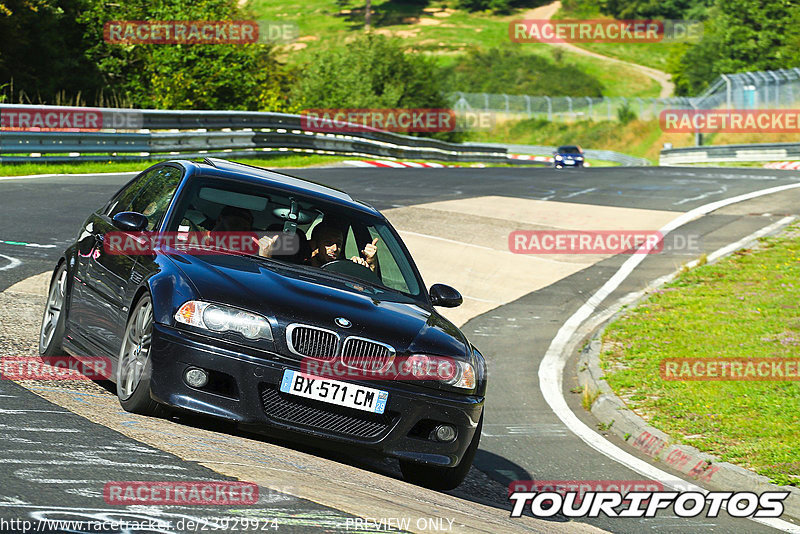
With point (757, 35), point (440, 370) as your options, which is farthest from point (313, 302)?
point (757, 35)

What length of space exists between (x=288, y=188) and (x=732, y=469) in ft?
12.7

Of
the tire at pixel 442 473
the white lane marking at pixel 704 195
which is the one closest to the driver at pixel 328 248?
the tire at pixel 442 473

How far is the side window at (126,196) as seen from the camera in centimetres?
791

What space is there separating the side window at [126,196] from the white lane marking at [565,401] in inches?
164

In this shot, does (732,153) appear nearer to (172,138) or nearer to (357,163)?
(357,163)

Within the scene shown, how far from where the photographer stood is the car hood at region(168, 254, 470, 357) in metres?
5.90

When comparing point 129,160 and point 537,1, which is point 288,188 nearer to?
point 129,160

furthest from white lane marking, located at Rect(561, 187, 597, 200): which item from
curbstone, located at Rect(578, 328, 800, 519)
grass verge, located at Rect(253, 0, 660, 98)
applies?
grass verge, located at Rect(253, 0, 660, 98)

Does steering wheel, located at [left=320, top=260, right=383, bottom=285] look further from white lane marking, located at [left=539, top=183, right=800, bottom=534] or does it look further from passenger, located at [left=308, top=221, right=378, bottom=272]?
white lane marking, located at [left=539, top=183, right=800, bottom=534]

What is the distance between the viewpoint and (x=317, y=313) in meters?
Result: 5.95

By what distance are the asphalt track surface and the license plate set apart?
0.86 meters

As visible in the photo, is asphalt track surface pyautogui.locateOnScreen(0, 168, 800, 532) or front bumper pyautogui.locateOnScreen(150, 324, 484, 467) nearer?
asphalt track surface pyautogui.locateOnScreen(0, 168, 800, 532)

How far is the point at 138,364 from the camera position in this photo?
606 cm

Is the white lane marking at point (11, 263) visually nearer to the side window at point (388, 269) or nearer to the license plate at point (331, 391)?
the side window at point (388, 269)
